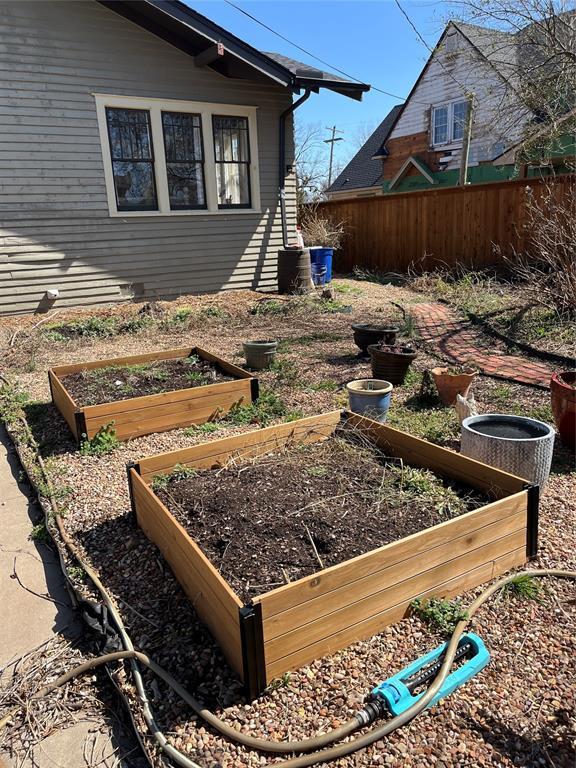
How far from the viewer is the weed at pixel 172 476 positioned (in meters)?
2.91

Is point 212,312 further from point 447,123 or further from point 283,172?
point 447,123

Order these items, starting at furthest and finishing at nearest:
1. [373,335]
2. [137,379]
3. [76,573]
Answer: [373,335] < [137,379] < [76,573]

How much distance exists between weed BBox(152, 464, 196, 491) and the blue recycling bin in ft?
26.3

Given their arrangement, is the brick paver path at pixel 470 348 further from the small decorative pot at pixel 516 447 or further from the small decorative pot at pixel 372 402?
the small decorative pot at pixel 516 447

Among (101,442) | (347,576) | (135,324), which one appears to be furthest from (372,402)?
(135,324)

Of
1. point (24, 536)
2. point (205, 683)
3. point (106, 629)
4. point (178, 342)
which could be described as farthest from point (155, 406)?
point (178, 342)

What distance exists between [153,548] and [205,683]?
2.91ft

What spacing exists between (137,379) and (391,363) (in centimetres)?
225

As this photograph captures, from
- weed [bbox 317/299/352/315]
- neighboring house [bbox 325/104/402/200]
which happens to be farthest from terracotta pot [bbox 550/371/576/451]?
neighboring house [bbox 325/104/402/200]

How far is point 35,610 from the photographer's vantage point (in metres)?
2.38

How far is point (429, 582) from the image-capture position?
7.29 feet

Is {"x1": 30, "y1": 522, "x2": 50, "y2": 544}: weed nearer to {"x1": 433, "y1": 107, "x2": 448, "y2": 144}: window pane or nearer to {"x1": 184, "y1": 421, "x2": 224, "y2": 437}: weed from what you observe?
{"x1": 184, "y1": 421, "x2": 224, "y2": 437}: weed

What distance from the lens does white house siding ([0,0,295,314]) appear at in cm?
782

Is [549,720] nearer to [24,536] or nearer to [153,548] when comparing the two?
[153,548]
